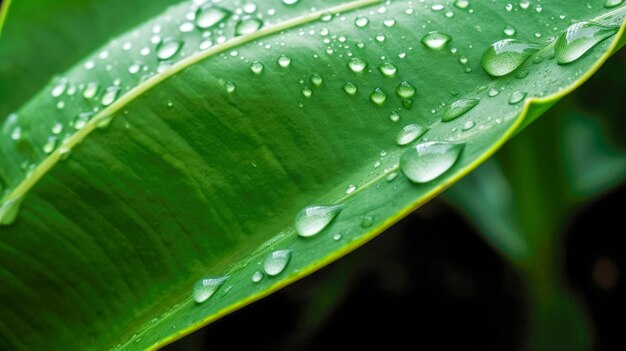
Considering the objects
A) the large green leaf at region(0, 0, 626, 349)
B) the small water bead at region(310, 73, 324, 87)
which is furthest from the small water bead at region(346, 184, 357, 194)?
the small water bead at region(310, 73, 324, 87)

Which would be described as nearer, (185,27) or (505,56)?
(505,56)

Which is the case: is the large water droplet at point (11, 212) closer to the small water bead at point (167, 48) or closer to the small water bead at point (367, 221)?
the small water bead at point (167, 48)

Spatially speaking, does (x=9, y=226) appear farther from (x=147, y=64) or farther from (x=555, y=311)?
(x=555, y=311)

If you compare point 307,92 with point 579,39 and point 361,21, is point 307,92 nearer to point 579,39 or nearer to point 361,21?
point 361,21

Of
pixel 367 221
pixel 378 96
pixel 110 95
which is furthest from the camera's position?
pixel 110 95

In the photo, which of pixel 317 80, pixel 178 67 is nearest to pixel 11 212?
pixel 178 67

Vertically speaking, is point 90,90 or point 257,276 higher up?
point 90,90
